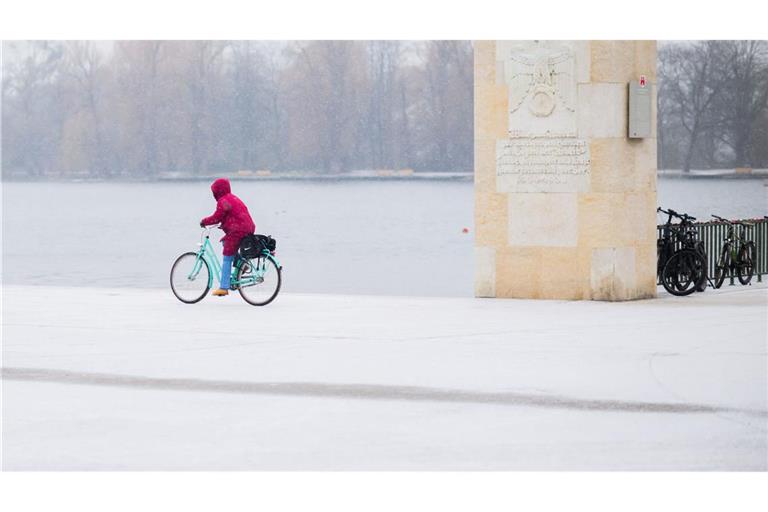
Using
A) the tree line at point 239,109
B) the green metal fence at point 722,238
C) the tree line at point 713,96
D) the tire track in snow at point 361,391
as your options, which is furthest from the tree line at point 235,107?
the tire track in snow at point 361,391

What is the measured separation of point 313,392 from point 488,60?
7.66m

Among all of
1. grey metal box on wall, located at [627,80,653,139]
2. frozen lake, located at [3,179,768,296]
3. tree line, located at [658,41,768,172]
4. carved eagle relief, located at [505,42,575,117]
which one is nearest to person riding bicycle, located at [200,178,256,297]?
carved eagle relief, located at [505,42,575,117]

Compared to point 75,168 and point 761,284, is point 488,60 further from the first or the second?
point 75,168

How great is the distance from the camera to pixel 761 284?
758 inches

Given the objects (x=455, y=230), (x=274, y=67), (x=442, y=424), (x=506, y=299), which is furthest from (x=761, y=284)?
(x=274, y=67)

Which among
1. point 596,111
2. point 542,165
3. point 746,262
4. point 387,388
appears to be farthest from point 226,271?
point 746,262

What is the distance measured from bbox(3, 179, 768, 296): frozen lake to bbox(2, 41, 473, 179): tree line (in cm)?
451

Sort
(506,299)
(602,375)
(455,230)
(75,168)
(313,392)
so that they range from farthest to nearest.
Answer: (75,168), (455,230), (506,299), (602,375), (313,392)

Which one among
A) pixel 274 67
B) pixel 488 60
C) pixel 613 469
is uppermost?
pixel 274 67

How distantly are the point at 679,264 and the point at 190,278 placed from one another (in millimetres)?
5847

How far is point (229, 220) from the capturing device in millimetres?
15289

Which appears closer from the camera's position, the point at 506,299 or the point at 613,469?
the point at 613,469

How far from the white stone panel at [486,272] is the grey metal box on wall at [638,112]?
2.08 meters

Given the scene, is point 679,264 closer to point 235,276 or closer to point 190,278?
point 235,276
